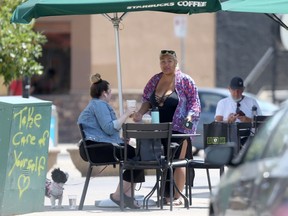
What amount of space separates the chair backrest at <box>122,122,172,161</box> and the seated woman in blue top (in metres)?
0.28

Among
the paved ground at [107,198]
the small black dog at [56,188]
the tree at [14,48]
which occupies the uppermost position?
the tree at [14,48]

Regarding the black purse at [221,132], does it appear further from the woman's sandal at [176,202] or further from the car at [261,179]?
the car at [261,179]

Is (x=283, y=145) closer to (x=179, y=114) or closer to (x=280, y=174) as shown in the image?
(x=280, y=174)

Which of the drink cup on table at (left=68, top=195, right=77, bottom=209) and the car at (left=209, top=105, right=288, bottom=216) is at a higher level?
the car at (left=209, top=105, right=288, bottom=216)

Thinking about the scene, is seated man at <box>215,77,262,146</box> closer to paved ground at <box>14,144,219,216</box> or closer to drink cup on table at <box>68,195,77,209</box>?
paved ground at <box>14,144,219,216</box>

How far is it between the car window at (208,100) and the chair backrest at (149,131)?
1065 centimetres

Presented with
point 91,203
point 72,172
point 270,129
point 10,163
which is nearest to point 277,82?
point 72,172

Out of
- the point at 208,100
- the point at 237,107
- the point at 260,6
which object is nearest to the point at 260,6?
the point at 260,6

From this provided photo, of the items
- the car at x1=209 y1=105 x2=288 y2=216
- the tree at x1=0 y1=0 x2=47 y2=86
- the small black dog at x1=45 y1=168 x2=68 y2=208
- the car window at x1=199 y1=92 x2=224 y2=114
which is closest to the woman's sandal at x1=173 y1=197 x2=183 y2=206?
the small black dog at x1=45 y1=168 x2=68 y2=208

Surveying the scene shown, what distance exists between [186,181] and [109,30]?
15309 mm

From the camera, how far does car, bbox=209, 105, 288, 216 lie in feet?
20.6

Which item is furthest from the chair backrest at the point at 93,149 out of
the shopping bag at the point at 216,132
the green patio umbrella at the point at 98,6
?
the shopping bag at the point at 216,132

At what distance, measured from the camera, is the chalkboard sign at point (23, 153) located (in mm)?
11500

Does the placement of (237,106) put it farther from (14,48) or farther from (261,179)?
(261,179)
